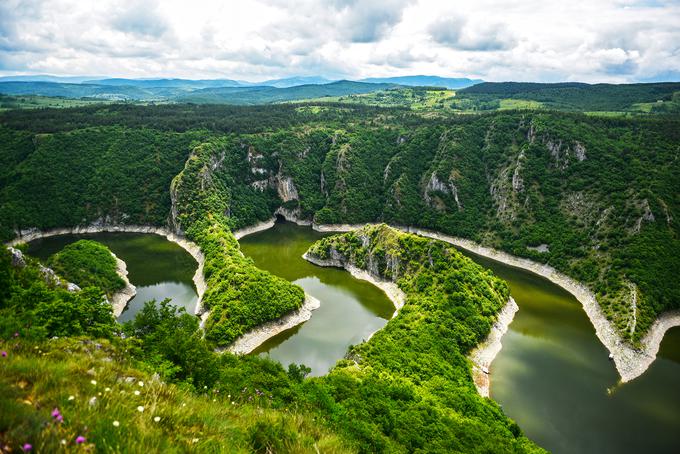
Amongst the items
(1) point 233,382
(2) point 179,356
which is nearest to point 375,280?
(1) point 233,382

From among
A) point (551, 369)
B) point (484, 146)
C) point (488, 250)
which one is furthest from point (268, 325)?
point (484, 146)

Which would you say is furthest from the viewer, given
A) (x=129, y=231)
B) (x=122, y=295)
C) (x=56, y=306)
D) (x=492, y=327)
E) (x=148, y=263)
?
(x=129, y=231)

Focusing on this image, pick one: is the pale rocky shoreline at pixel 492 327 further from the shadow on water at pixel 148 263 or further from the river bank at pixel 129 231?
the shadow on water at pixel 148 263

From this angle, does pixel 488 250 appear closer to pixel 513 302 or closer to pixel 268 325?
pixel 513 302

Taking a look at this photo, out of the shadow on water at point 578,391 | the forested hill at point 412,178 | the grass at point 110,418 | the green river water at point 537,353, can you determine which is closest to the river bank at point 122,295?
the green river water at point 537,353

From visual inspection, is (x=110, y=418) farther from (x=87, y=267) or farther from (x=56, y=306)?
(x=87, y=267)
